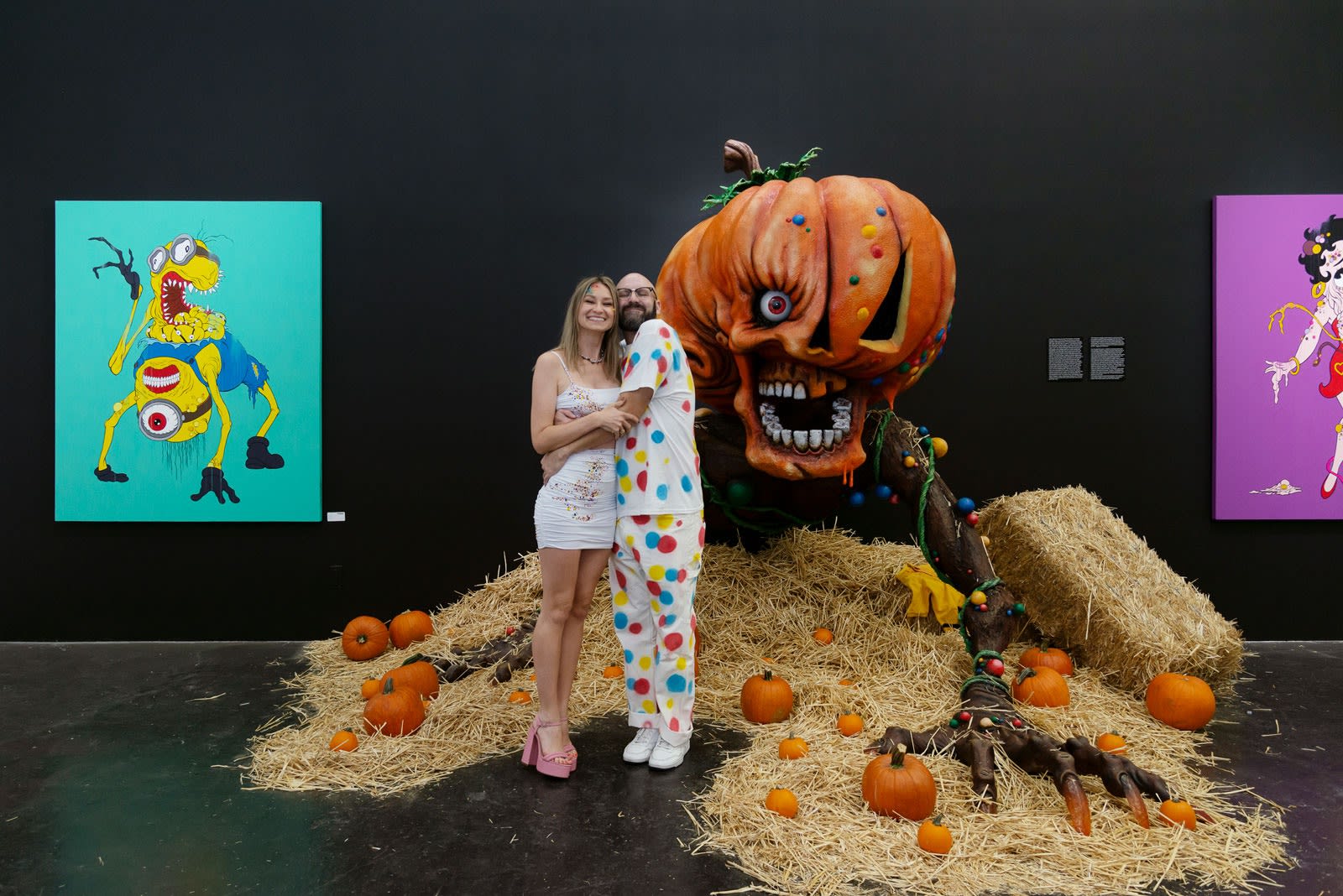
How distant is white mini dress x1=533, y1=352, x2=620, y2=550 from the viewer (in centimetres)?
258

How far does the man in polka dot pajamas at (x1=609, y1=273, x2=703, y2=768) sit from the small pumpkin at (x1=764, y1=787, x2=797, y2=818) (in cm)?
43

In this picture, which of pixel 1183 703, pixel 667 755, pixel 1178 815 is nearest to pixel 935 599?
pixel 1183 703

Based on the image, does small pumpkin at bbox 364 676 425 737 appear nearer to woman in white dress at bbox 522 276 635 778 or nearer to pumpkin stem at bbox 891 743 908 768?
woman in white dress at bbox 522 276 635 778

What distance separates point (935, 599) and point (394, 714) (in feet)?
7.71

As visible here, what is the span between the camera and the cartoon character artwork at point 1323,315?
13.9ft

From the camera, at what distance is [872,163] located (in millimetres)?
4336

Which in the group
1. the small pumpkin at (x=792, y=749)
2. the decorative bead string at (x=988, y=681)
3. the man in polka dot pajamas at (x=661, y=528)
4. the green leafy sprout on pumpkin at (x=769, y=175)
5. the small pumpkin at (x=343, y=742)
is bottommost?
the small pumpkin at (x=343, y=742)

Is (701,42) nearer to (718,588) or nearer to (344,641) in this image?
(718,588)

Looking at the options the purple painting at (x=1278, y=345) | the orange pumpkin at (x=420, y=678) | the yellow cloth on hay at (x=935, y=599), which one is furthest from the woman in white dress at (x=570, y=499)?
the purple painting at (x=1278, y=345)

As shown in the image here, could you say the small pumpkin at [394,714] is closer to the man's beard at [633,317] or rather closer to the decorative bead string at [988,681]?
the man's beard at [633,317]

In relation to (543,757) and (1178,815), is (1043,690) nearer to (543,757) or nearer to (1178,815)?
(1178,815)

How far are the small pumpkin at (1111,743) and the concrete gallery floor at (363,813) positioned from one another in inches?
14.7

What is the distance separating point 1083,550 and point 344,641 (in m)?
3.52

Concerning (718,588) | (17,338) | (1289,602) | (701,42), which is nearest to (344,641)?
(718,588)
